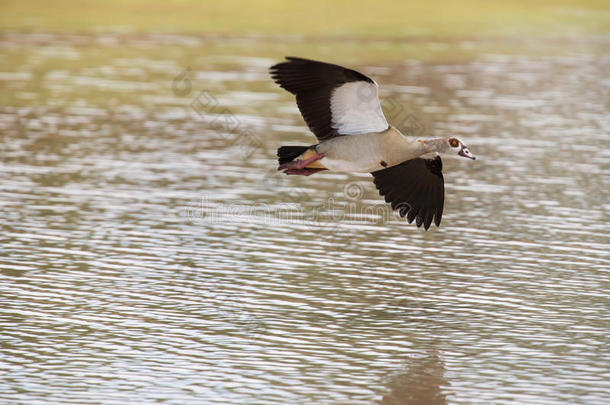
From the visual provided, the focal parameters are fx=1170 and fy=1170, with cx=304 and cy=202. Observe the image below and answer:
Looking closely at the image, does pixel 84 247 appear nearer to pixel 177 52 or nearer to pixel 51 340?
pixel 51 340

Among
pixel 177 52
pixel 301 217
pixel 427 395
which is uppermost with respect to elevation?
pixel 177 52

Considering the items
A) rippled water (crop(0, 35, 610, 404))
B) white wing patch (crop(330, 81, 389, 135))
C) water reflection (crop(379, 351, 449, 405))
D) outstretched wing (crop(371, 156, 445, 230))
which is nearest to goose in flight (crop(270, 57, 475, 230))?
white wing patch (crop(330, 81, 389, 135))

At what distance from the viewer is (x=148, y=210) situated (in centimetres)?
1869

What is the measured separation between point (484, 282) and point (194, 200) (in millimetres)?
6201

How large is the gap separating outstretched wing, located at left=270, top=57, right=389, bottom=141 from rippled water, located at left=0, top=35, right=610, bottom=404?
214 cm

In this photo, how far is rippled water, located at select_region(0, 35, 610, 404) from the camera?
11312 mm

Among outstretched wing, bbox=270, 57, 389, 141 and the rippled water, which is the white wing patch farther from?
the rippled water

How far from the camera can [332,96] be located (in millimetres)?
13031

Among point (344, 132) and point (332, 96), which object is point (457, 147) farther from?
point (332, 96)

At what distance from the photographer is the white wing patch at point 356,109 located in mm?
12844

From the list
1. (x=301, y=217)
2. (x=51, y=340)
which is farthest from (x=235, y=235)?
(x=51, y=340)

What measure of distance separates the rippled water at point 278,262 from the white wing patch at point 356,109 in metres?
2.13

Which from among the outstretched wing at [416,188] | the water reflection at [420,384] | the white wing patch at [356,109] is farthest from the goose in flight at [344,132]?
the water reflection at [420,384]

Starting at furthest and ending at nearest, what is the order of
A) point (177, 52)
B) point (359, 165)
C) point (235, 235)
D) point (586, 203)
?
1. point (177, 52)
2. point (586, 203)
3. point (235, 235)
4. point (359, 165)
